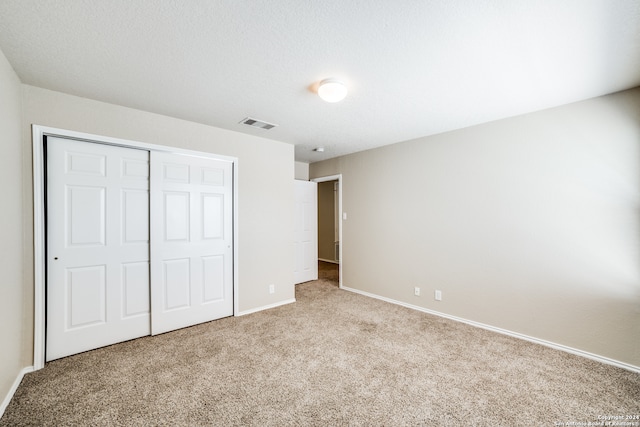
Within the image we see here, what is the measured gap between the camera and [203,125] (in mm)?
3154

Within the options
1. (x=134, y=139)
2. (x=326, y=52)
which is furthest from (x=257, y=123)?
(x=326, y=52)

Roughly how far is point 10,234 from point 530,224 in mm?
4601

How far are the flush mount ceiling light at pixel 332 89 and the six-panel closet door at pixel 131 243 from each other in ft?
5.87

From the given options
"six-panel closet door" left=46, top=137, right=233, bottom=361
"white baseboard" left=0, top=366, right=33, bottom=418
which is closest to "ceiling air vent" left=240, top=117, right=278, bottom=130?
"six-panel closet door" left=46, top=137, right=233, bottom=361

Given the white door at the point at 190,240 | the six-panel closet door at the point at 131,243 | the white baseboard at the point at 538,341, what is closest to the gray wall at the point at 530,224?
the white baseboard at the point at 538,341

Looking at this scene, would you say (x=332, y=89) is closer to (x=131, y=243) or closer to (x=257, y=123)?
(x=257, y=123)

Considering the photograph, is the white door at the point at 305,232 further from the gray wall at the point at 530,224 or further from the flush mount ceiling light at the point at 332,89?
the flush mount ceiling light at the point at 332,89

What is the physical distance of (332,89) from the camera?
210 centimetres

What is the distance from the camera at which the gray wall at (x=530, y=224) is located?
2.30 meters

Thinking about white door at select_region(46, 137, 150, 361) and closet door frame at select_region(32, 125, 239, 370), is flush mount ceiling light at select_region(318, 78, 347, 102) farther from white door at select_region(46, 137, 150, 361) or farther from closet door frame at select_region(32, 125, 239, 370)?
closet door frame at select_region(32, 125, 239, 370)

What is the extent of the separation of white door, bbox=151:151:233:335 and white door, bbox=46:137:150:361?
0.40 ft

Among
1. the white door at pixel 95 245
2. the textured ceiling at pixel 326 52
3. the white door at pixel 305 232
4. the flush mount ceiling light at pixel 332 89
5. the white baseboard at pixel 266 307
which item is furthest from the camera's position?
the white door at pixel 305 232

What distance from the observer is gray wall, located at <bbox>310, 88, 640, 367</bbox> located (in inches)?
90.4

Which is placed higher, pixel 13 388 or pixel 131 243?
pixel 131 243
